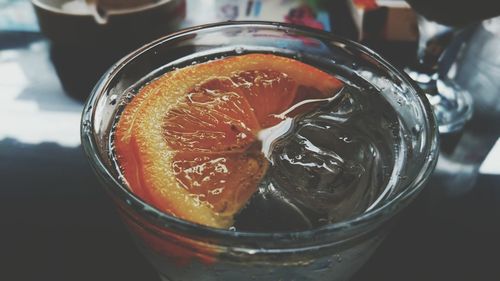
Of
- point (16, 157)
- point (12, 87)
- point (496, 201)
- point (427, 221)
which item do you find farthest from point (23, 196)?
point (496, 201)

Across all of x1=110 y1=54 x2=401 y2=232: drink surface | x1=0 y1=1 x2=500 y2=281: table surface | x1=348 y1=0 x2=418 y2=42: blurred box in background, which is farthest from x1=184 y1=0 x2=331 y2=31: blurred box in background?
x1=110 y1=54 x2=401 y2=232: drink surface

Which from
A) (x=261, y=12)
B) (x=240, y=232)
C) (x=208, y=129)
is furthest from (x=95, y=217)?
(x=261, y=12)

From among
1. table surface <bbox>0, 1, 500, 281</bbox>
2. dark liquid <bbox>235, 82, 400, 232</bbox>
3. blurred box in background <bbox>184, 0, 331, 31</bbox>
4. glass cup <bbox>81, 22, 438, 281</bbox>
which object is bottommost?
table surface <bbox>0, 1, 500, 281</bbox>

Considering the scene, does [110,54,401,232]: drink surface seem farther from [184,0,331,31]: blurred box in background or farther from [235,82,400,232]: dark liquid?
[184,0,331,31]: blurred box in background

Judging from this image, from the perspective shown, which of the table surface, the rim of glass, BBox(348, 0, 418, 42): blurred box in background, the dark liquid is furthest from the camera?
BBox(348, 0, 418, 42): blurred box in background

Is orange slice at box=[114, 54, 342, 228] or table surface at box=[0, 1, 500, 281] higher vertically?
orange slice at box=[114, 54, 342, 228]

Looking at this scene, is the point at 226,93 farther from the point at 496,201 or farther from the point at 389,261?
the point at 496,201

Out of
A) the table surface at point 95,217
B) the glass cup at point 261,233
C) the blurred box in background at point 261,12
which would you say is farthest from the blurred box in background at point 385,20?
the glass cup at point 261,233

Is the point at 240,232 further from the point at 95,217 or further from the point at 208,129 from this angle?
the point at 95,217
